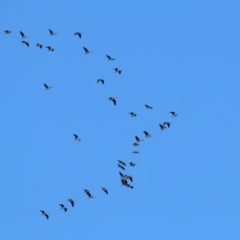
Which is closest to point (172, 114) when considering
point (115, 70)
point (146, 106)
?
point (146, 106)

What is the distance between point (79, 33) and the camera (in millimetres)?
71125

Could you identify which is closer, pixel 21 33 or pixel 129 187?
pixel 129 187

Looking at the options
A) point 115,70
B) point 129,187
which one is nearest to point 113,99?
point 115,70

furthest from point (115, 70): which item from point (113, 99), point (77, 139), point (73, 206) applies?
point (73, 206)

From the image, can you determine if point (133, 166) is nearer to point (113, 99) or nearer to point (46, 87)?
point (113, 99)

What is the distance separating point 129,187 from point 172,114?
8966 millimetres

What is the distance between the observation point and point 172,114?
71938 mm

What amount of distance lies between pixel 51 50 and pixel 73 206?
46.2 ft

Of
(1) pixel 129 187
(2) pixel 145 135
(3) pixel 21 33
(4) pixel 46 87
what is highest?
(3) pixel 21 33

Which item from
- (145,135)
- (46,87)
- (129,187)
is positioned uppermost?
(46,87)

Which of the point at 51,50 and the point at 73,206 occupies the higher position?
the point at 51,50

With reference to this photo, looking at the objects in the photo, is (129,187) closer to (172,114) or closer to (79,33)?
(172,114)

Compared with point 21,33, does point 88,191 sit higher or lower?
lower

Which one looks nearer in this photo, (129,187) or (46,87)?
(129,187)
